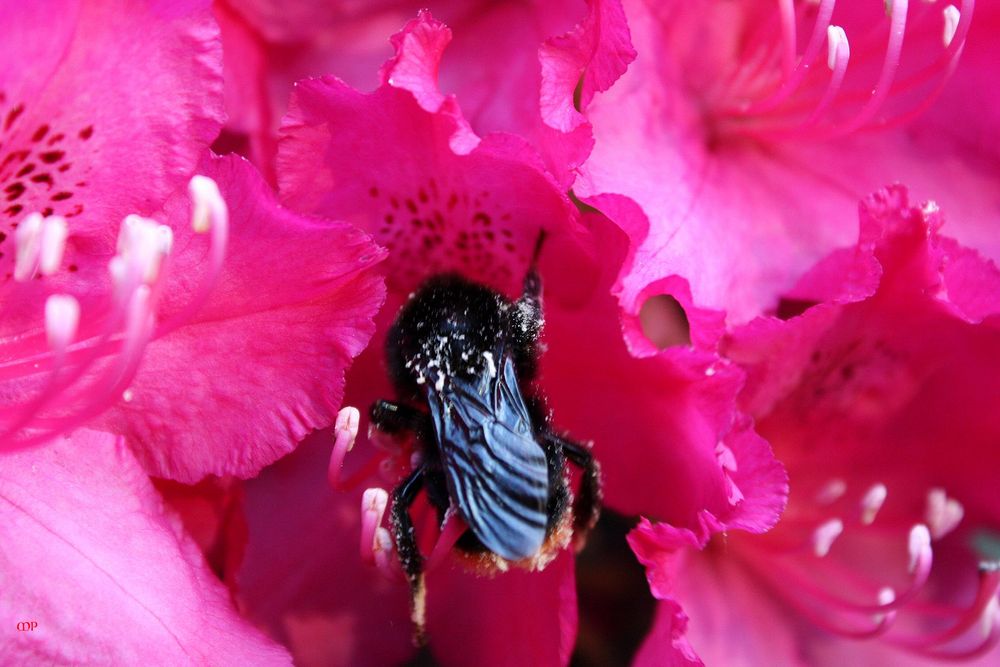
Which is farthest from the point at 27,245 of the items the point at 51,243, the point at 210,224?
the point at 210,224

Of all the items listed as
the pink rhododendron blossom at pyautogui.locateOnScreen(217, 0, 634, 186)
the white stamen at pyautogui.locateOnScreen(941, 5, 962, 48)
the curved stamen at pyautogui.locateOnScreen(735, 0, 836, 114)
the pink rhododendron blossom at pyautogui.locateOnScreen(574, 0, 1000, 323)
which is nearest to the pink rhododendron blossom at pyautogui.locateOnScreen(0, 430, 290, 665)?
the pink rhododendron blossom at pyautogui.locateOnScreen(217, 0, 634, 186)

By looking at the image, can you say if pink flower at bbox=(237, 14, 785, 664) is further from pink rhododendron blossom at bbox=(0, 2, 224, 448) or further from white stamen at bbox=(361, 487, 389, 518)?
pink rhododendron blossom at bbox=(0, 2, 224, 448)

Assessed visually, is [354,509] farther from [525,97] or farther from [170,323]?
[525,97]

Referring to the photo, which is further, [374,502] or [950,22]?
[950,22]

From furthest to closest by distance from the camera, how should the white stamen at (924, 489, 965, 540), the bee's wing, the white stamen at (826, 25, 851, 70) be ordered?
the white stamen at (924, 489, 965, 540) < the white stamen at (826, 25, 851, 70) < the bee's wing

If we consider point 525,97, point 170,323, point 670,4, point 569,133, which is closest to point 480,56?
point 525,97

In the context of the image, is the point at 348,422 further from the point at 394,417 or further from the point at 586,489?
the point at 586,489
